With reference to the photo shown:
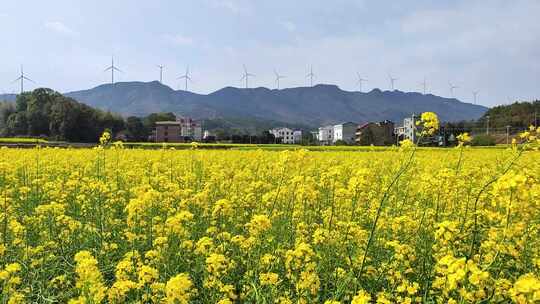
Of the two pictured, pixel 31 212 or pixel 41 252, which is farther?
pixel 31 212

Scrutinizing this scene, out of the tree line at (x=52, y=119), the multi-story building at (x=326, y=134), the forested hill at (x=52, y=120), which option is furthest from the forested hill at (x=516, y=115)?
the forested hill at (x=52, y=120)

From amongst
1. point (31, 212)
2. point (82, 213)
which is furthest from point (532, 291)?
point (31, 212)

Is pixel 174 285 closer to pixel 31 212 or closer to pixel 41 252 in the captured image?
pixel 41 252

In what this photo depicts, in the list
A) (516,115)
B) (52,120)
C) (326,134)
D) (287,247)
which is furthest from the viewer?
(326,134)

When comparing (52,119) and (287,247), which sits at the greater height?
(52,119)

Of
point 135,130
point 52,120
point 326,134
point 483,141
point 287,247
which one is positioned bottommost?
point 287,247

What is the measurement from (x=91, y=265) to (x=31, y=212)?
4.18 metres

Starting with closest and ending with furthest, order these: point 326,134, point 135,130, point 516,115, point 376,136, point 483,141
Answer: point 483,141, point 376,136, point 135,130, point 516,115, point 326,134

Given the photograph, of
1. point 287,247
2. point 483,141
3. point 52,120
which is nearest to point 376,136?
point 483,141

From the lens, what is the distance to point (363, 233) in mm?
4609

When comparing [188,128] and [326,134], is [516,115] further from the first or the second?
[188,128]

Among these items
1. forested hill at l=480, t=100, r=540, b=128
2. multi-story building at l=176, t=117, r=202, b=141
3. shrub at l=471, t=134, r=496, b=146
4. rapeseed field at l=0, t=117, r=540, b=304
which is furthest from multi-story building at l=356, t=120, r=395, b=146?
multi-story building at l=176, t=117, r=202, b=141

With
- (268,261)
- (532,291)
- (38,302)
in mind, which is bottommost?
(38,302)

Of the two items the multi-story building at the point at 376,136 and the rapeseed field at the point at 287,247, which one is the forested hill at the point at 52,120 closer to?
the multi-story building at the point at 376,136
